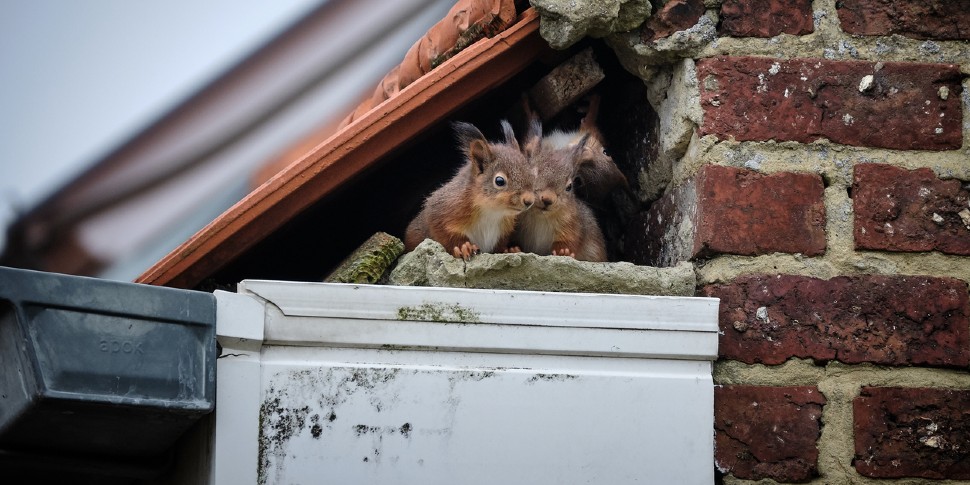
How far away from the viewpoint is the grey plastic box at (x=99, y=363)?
4.48 ft

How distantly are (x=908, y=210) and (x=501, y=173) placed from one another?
0.95 m

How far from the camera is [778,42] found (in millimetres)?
1891

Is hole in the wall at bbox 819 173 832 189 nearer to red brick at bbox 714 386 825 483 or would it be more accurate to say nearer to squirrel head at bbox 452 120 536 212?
red brick at bbox 714 386 825 483

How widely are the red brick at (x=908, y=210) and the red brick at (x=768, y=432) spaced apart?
13.3 inches

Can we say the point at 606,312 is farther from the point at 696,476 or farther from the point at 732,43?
the point at 732,43

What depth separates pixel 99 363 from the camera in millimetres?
1415

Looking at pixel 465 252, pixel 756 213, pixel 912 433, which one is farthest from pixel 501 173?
pixel 912 433

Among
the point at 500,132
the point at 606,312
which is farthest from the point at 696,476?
the point at 500,132

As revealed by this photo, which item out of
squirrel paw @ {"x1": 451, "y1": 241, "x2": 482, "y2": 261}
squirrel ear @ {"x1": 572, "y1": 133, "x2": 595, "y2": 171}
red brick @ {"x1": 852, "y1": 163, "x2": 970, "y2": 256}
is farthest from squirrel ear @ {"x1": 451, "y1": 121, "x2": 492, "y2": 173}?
red brick @ {"x1": 852, "y1": 163, "x2": 970, "y2": 256}

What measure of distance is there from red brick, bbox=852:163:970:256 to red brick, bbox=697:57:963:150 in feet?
0.23

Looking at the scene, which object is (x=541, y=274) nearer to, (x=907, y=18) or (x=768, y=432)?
(x=768, y=432)

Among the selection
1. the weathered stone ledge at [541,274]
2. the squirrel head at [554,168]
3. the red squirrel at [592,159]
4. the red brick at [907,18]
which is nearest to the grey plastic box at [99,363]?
the weathered stone ledge at [541,274]

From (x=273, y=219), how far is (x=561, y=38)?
719 mm

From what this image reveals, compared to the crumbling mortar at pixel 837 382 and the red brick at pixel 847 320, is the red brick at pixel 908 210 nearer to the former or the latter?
the red brick at pixel 847 320
